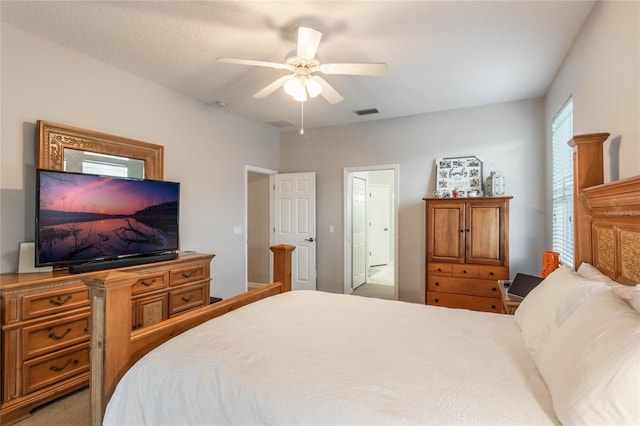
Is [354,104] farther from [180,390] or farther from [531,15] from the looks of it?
[180,390]

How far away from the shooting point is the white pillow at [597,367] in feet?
2.66

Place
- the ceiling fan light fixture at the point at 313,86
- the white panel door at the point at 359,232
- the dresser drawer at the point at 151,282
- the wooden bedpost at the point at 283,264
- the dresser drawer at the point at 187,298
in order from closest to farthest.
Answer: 1. the ceiling fan light fixture at the point at 313,86
2. the wooden bedpost at the point at 283,264
3. the dresser drawer at the point at 151,282
4. the dresser drawer at the point at 187,298
5. the white panel door at the point at 359,232

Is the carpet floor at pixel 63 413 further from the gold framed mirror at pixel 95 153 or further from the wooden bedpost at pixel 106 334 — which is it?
the gold framed mirror at pixel 95 153

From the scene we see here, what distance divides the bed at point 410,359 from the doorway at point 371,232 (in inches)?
120

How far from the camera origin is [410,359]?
4.27 ft

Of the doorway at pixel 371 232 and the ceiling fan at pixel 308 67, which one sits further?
the doorway at pixel 371 232

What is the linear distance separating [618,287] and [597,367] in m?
0.67

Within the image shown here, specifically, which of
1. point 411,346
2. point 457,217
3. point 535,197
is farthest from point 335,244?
point 411,346

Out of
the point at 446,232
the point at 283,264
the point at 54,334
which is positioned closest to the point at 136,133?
the point at 54,334

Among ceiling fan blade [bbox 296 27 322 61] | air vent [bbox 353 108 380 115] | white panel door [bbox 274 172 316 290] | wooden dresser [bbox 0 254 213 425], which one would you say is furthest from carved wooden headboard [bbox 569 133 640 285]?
white panel door [bbox 274 172 316 290]

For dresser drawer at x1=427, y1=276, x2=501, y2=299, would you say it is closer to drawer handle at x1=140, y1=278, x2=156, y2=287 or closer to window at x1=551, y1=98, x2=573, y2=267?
window at x1=551, y1=98, x2=573, y2=267

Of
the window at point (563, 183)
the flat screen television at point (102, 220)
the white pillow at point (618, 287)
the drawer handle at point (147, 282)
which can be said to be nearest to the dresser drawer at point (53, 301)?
the flat screen television at point (102, 220)

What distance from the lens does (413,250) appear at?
4.54 meters

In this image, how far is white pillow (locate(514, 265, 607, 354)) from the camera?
1352mm
